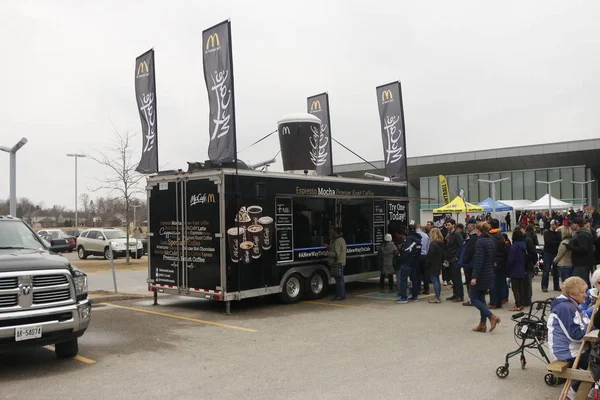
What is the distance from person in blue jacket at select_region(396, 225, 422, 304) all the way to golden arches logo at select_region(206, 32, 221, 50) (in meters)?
6.09

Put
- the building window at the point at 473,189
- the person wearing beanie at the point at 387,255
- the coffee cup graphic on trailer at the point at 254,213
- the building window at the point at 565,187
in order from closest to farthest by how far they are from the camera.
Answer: the coffee cup graphic on trailer at the point at 254,213, the person wearing beanie at the point at 387,255, the building window at the point at 565,187, the building window at the point at 473,189

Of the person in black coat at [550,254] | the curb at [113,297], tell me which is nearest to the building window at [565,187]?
the person in black coat at [550,254]

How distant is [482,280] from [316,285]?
4.78 m

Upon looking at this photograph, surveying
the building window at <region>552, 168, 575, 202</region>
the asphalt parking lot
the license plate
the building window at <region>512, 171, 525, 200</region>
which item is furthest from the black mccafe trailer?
the building window at <region>512, 171, 525, 200</region>

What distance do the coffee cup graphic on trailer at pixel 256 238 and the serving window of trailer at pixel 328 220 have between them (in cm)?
109

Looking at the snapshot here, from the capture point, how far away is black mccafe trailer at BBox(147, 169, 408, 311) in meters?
10.7

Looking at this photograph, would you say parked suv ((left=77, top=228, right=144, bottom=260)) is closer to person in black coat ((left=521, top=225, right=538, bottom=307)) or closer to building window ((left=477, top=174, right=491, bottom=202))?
person in black coat ((left=521, top=225, right=538, bottom=307))

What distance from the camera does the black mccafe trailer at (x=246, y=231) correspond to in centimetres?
1070

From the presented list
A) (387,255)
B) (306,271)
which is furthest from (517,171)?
(306,271)

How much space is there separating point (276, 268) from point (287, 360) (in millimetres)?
4427

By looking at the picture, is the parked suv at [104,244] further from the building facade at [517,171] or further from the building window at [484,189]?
the building window at [484,189]

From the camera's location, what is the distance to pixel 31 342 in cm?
649

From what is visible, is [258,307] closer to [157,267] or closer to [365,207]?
[157,267]

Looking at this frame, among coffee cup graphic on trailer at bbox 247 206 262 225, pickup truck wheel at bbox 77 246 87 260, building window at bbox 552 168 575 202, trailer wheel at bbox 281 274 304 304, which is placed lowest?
trailer wheel at bbox 281 274 304 304
